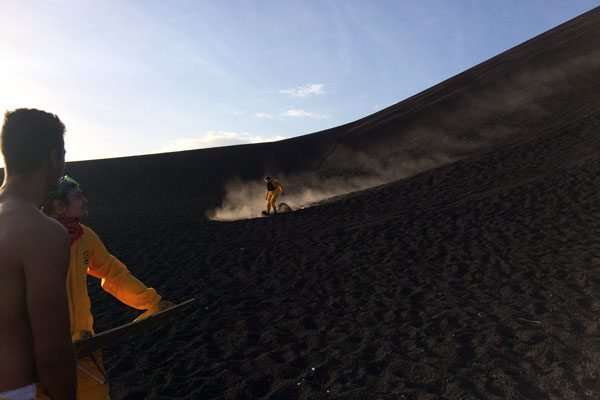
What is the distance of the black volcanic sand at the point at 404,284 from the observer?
495 centimetres


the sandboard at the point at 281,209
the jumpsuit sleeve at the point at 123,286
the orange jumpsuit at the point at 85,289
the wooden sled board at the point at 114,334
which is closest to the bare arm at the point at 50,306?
the wooden sled board at the point at 114,334

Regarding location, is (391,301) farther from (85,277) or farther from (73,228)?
(73,228)

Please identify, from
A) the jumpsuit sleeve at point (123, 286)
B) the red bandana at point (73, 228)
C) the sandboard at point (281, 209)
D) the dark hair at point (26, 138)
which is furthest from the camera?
the sandboard at point (281, 209)

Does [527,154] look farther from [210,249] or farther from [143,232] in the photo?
[143,232]

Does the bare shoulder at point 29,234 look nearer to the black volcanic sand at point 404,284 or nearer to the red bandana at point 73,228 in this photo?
the red bandana at point 73,228

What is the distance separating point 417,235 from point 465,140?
14230 millimetres

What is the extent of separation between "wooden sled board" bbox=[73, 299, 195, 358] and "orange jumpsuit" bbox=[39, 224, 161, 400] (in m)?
0.06

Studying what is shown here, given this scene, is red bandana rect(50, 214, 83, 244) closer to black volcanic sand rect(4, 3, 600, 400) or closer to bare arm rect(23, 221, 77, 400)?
bare arm rect(23, 221, 77, 400)

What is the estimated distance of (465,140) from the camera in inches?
904

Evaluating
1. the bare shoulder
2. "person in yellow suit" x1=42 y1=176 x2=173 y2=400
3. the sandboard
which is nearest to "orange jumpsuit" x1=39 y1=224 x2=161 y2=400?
"person in yellow suit" x1=42 y1=176 x2=173 y2=400

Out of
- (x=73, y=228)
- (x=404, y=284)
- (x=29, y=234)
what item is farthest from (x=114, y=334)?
(x=404, y=284)

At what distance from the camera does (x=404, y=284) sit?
7.92 metres

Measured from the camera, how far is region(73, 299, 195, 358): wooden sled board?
1825 mm

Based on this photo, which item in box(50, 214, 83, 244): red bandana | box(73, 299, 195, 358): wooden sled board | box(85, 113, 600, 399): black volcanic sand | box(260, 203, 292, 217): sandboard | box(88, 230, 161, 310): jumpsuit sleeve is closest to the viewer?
box(73, 299, 195, 358): wooden sled board
